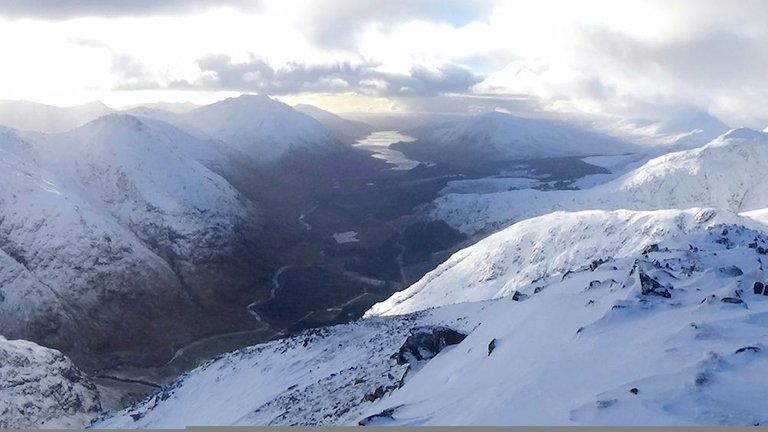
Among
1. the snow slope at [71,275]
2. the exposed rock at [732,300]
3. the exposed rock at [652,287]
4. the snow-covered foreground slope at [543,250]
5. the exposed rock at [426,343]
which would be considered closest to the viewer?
the exposed rock at [732,300]

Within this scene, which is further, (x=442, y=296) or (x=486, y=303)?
(x=442, y=296)

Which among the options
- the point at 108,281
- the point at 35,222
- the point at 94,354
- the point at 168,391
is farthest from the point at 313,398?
the point at 35,222

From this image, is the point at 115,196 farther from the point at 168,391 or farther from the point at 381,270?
the point at 168,391

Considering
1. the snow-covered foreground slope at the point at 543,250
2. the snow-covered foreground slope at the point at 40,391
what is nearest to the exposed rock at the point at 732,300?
the snow-covered foreground slope at the point at 543,250

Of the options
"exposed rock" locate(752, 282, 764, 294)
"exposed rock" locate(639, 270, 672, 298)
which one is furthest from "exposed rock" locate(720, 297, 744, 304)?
"exposed rock" locate(639, 270, 672, 298)

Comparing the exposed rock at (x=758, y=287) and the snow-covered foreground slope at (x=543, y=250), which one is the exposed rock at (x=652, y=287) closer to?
the exposed rock at (x=758, y=287)

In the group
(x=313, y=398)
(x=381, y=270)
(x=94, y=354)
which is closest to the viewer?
(x=313, y=398)
